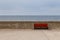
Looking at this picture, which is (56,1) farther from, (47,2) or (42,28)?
(42,28)

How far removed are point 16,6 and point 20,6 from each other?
0.04 meters

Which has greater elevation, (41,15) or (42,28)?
(41,15)

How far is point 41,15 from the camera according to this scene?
984 mm
